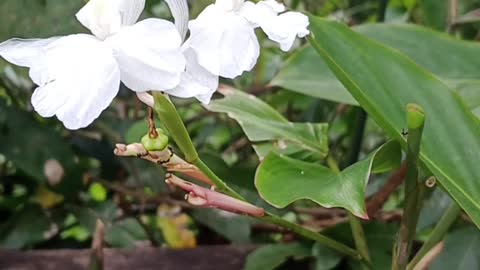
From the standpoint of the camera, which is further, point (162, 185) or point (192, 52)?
point (162, 185)

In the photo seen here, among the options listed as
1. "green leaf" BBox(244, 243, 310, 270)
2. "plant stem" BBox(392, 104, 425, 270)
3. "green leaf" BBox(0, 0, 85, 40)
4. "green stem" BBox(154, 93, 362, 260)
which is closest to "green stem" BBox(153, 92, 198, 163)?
"green stem" BBox(154, 93, 362, 260)

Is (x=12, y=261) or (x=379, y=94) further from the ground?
(x=379, y=94)

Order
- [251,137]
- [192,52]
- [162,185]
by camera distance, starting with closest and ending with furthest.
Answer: [192,52], [251,137], [162,185]

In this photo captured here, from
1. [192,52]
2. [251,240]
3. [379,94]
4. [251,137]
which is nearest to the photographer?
[192,52]

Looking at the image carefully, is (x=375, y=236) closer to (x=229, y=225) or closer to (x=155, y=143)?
(x=229, y=225)

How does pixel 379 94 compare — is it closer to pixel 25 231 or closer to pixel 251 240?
pixel 251 240

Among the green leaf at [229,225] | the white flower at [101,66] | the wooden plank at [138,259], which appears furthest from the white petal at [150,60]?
the green leaf at [229,225]

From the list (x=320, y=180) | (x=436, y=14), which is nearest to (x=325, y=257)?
(x=320, y=180)

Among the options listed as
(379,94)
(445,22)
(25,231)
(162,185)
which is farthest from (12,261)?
(445,22)
